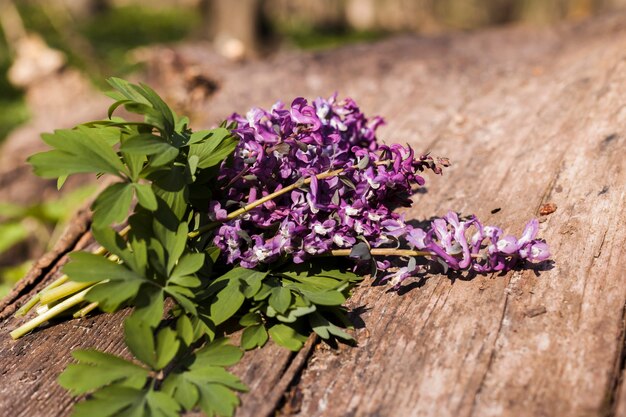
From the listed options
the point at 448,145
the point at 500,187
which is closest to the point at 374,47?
the point at 448,145

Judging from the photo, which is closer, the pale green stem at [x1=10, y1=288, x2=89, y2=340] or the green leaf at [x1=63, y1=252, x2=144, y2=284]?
the green leaf at [x1=63, y1=252, x2=144, y2=284]

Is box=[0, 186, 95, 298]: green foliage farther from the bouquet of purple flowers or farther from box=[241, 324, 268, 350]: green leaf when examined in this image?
box=[241, 324, 268, 350]: green leaf

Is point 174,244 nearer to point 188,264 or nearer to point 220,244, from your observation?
point 188,264

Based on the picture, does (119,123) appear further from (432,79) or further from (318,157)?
(432,79)

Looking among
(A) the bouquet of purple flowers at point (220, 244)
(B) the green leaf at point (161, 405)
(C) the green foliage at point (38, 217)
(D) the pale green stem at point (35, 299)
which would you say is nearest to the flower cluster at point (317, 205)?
(A) the bouquet of purple flowers at point (220, 244)

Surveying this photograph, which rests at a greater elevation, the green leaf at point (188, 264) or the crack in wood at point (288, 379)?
the green leaf at point (188, 264)

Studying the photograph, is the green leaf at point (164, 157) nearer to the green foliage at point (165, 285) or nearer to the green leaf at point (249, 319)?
the green foliage at point (165, 285)

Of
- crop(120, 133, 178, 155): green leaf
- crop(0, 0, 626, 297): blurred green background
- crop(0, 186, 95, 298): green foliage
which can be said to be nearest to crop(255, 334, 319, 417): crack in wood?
crop(120, 133, 178, 155): green leaf
